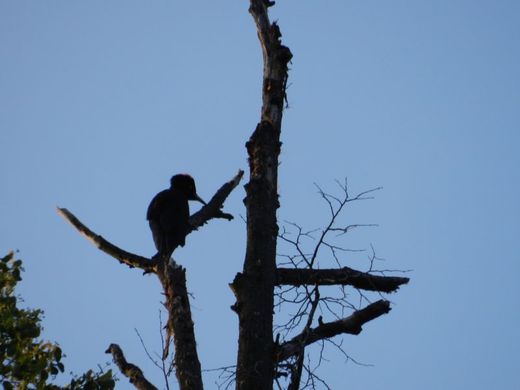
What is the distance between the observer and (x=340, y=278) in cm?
494

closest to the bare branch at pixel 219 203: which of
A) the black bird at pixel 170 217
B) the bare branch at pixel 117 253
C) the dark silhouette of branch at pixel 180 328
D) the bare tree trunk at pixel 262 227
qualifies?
the black bird at pixel 170 217

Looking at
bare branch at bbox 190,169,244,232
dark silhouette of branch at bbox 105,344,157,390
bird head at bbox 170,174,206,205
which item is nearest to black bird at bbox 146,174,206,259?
bird head at bbox 170,174,206,205

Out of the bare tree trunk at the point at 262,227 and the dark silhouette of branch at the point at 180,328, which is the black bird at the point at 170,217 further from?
the bare tree trunk at the point at 262,227

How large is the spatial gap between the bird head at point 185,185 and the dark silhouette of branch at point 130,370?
19.5 feet

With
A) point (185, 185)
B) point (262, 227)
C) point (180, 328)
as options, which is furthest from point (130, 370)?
point (185, 185)

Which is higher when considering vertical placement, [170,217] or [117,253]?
[170,217]

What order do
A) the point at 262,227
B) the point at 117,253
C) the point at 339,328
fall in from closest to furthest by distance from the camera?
the point at 339,328, the point at 262,227, the point at 117,253

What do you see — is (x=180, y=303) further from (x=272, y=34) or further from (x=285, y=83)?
(x=272, y=34)

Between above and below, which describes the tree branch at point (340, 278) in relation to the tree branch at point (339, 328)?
above

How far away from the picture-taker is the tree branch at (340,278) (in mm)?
4949

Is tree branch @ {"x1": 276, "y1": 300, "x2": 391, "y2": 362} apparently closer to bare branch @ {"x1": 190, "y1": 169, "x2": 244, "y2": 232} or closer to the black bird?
bare branch @ {"x1": 190, "y1": 169, "x2": 244, "y2": 232}

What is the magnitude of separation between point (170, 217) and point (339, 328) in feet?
18.1

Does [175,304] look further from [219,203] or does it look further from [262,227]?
[219,203]

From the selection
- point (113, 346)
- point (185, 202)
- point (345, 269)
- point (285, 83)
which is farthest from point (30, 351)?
point (185, 202)
